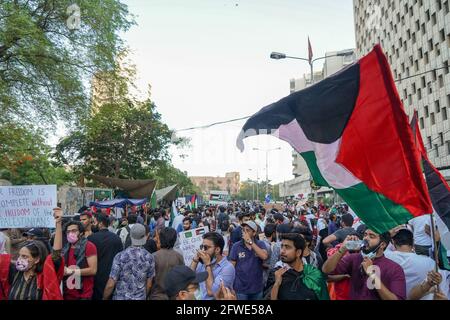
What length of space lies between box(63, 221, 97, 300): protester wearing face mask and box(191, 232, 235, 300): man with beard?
47.5 inches

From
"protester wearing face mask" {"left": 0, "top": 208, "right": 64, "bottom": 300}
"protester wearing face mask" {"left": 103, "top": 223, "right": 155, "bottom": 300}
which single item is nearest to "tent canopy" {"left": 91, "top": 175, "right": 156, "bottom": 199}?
"protester wearing face mask" {"left": 103, "top": 223, "right": 155, "bottom": 300}

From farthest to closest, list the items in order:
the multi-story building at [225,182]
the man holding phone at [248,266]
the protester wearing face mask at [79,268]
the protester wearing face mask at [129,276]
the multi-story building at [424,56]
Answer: the multi-story building at [225,182] → the multi-story building at [424,56] → the man holding phone at [248,266] → the protester wearing face mask at [79,268] → the protester wearing face mask at [129,276]

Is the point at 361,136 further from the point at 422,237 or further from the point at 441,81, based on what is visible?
the point at 441,81

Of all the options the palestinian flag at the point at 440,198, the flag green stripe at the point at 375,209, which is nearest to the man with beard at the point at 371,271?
the flag green stripe at the point at 375,209

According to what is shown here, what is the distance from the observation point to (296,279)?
11.1ft

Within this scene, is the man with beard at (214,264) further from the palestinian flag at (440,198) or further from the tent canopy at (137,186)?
the tent canopy at (137,186)

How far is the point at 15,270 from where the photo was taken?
386 cm

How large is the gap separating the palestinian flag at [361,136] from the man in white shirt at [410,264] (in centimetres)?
53

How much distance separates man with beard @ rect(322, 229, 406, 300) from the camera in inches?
121

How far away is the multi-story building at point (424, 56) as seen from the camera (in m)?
32.6

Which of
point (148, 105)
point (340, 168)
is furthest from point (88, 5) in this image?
point (148, 105)

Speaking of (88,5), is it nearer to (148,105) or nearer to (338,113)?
(338,113)

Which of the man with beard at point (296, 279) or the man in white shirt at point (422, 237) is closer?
the man with beard at point (296, 279)
